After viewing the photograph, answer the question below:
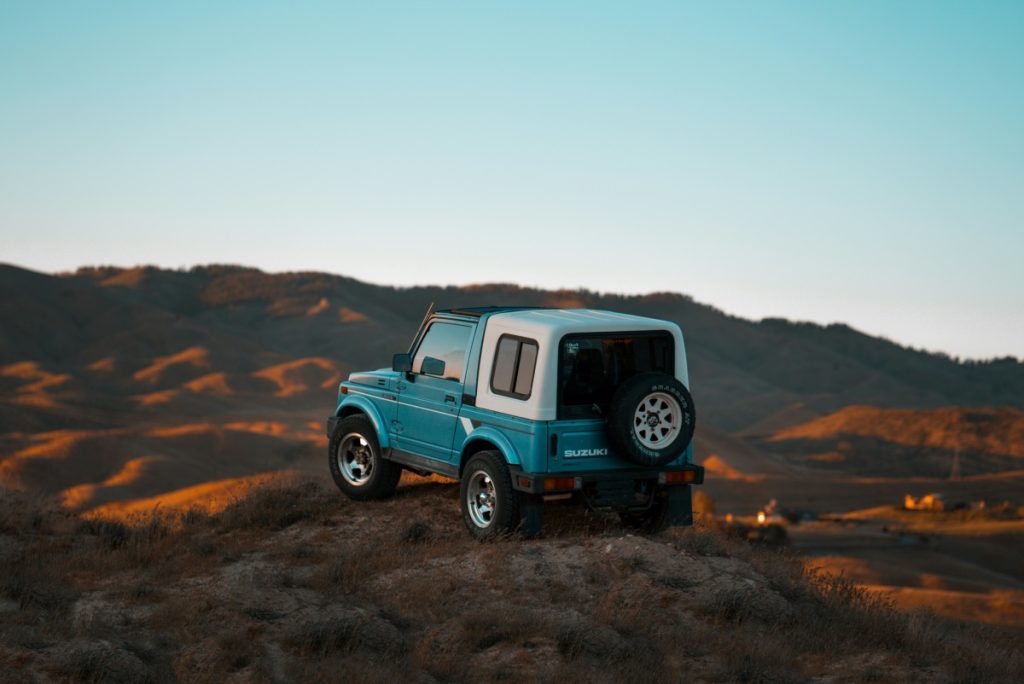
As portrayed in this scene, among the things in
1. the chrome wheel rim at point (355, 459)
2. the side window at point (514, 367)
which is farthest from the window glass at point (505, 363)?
the chrome wheel rim at point (355, 459)

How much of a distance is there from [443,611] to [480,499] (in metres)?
1.96

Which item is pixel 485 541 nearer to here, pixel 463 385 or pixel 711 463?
pixel 463 385

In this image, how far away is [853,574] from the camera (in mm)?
44406

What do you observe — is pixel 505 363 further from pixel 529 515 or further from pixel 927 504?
pixel 927 504

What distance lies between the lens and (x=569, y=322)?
11438 mm

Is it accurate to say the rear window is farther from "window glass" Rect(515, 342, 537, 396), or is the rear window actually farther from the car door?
the car door

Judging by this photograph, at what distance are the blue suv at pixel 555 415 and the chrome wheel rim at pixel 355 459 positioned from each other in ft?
4.35

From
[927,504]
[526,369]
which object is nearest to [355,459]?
[526,369]

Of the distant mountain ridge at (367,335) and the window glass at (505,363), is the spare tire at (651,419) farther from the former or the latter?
the distant mountain ridge at (367,335)

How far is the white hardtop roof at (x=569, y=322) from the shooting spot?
11344mm

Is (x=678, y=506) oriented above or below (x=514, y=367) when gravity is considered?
below

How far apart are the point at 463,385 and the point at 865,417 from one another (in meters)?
101

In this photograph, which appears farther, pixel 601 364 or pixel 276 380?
pixel 276 380

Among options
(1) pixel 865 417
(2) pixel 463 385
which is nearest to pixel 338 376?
(1) pixel 865 417
